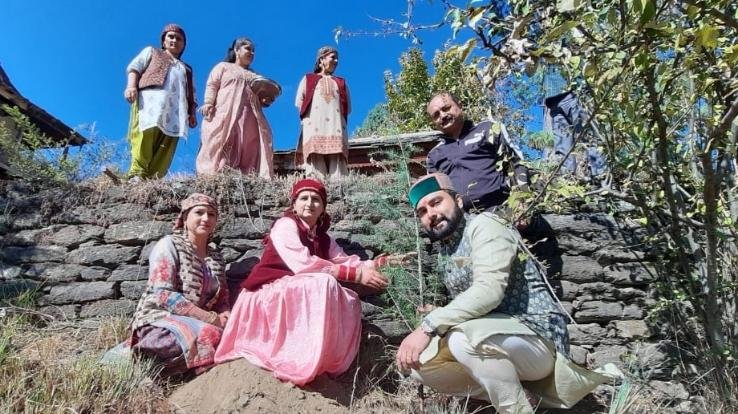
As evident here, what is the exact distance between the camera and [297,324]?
11.5 ft

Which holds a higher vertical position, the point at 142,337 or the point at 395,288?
the point at 395,288

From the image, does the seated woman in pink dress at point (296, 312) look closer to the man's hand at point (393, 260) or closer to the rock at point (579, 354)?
the man's hand at point (393, 260)

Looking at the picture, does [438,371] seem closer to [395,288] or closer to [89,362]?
[395,288]

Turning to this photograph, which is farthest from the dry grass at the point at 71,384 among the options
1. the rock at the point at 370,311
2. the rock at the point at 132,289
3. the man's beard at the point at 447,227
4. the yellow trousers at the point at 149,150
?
the yellow trousers at the point at 149,150

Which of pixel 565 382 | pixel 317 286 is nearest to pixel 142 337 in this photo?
pixel 317 286

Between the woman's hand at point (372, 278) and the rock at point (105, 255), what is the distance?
7.29ft

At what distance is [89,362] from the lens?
3428mm

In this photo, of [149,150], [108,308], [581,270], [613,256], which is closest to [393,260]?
[581,270]

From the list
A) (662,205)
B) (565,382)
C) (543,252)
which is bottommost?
(565,382)

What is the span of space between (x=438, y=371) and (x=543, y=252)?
1.91 m

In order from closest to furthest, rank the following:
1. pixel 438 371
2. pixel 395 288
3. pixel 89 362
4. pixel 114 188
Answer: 1. pixel 438 371
2. pixel 89 362
3. pixel 395 288
4. pixel 114 188

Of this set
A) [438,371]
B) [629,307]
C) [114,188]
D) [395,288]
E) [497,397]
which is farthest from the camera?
[114,188]

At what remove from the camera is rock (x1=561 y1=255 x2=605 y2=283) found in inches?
179

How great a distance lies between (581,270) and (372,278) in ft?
5.94
